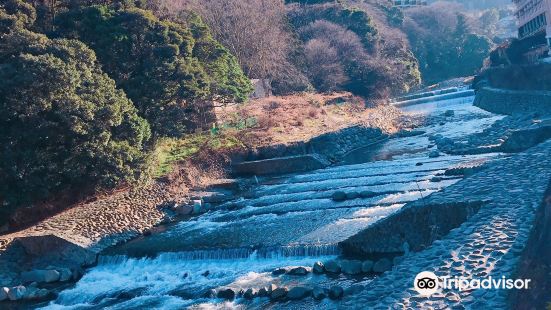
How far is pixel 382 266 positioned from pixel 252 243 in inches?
168

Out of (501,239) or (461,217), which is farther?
(461,217)

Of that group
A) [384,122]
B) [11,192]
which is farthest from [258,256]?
[384,122]

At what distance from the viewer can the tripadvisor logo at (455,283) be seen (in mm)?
7105

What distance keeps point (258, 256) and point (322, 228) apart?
2197mm

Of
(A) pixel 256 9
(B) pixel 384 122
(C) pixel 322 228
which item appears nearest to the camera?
(C) pixel 322 228

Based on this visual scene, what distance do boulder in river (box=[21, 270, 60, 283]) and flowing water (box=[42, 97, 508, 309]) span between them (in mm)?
872

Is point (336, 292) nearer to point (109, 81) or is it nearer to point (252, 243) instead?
point (252, 243)

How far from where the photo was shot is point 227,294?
1197 centimetres

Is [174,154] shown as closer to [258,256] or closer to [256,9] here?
[258,256]

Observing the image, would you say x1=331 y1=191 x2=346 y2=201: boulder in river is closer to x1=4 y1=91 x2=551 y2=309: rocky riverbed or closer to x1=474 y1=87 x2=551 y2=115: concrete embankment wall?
x1=4 y1=91 x2=551 y2=309: rocky riverbed

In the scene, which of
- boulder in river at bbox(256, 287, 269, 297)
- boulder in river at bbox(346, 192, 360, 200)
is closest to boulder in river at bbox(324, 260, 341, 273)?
boulder in river at bbox(256, 287, 269, 297)

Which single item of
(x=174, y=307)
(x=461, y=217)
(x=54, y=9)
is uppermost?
(x=54, y=9)

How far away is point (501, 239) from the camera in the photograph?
8.59m

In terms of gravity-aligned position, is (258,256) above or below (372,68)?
below
